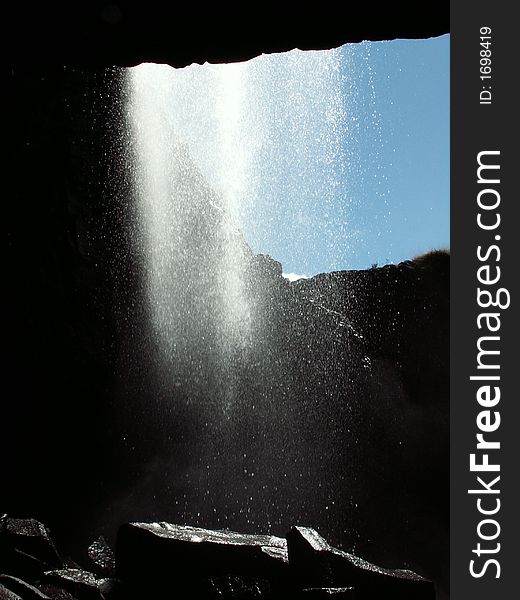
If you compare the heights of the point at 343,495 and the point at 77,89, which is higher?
the point at 77,89

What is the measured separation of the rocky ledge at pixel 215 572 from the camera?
3.01 meters

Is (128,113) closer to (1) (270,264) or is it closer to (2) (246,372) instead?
(1) (270,264)

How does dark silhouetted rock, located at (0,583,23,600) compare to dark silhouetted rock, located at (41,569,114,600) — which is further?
dark silhouetted rock, located at (41,569,114,600)

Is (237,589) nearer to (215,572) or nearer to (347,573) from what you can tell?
(215,572)

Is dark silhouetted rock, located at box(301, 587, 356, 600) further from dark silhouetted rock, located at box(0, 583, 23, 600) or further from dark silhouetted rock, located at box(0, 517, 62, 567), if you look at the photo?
dark silhouetted rock, located at box(0, 517, 62, 567)

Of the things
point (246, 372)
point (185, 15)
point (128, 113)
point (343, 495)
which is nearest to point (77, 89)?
point (128, 113)

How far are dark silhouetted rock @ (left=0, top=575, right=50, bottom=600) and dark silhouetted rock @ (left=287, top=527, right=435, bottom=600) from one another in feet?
5.22

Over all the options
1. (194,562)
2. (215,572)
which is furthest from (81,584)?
(215,572)

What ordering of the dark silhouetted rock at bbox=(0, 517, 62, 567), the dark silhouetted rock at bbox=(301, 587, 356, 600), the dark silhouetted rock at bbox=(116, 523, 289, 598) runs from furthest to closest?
the dark silhouetted rock at bbox=(0, 517, 62, 567), the dark silhouetted rock at bbox=(116, 523, 289, 598), the dark silhouetted rock at bbox=(301, 587, 356, 600)

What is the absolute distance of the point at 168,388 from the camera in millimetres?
12320

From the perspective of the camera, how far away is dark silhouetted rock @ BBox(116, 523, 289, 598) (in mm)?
3154

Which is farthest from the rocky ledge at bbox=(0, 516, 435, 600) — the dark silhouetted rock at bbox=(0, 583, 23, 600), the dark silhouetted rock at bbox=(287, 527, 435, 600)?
the dark silhouetted rock at bbox=(0, 583, 23, 600)

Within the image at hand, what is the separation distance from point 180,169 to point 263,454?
324 inches

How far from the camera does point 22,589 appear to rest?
271cm
